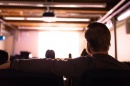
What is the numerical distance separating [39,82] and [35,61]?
147 millimetres

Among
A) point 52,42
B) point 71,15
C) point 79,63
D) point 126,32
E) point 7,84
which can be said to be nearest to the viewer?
point 7,84

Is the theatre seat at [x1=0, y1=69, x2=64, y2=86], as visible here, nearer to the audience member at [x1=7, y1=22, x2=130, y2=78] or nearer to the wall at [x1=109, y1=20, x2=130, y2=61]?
the audience member at [x1=7, y1=22, x2=130, y2=78]

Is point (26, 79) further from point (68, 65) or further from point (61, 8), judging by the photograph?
point (61, 8)

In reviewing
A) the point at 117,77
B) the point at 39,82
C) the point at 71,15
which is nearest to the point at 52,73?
the point at 39,82

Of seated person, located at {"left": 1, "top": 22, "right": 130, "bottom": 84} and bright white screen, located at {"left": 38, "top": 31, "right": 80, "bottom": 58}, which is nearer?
seated person, located at {"left": 1, "top": 22, "right": 130, "bottom": 84}

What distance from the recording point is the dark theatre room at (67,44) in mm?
1283

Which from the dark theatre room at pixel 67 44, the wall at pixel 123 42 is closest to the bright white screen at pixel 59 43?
the dark theatre room at pixel 67 44

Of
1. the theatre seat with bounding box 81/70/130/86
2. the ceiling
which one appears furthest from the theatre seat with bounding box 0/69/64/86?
the ceiling

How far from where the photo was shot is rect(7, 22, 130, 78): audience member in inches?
52.4

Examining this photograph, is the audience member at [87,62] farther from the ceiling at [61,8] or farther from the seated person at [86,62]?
the ceiling at [61,8]

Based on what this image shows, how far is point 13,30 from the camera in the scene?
9906 mm

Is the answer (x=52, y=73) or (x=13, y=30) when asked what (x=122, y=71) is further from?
(x=13, y=30)

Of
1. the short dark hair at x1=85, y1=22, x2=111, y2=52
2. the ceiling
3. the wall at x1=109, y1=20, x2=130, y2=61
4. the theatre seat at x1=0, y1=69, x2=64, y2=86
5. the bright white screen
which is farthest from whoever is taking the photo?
the bright white screen

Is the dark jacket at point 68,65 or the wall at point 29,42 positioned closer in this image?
the dark jacket at point 68,65
